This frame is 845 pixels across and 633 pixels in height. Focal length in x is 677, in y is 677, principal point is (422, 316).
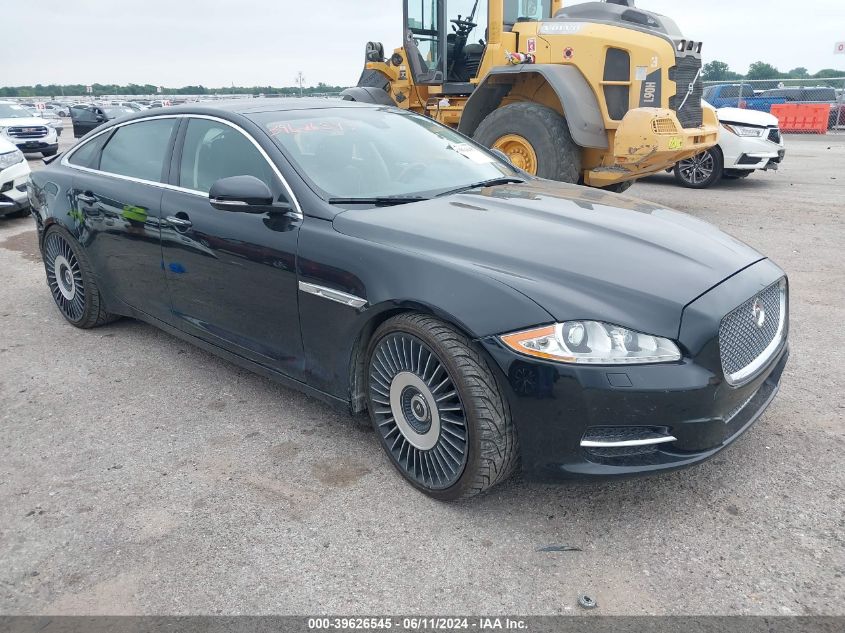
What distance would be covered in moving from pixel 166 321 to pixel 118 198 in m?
0.83

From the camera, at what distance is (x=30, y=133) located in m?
17.2

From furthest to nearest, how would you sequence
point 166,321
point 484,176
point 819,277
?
Answer: point 819,277 → point 166,321 → point 484,176

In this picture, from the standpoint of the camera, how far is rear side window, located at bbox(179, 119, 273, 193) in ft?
11.1

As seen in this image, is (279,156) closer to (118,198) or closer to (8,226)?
(118,198)

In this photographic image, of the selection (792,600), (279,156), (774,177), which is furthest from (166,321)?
(774,177)

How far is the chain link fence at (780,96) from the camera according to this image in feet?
69.5

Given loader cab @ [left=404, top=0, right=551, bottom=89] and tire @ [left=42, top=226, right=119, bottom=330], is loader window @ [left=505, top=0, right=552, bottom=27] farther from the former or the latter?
tire @ [left=42, top=226, right=119, bottom=330]

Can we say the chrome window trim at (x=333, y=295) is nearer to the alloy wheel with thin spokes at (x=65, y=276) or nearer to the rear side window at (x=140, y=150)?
the rear side window at (x=140, y=150)

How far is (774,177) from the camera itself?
38.7 ft

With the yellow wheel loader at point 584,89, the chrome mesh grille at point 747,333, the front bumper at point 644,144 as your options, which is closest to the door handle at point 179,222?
the chrome mesh grille at point 747,333

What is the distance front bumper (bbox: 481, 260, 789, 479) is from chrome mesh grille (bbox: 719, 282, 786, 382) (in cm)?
6

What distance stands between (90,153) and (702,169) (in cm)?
893

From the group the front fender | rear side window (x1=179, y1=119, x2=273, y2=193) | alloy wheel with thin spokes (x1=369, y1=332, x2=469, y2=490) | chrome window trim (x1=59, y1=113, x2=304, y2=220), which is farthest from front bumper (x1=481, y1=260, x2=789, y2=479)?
rear side window (x1=179, y1=119, x2=273, y2=193)

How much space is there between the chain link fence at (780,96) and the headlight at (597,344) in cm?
2208
